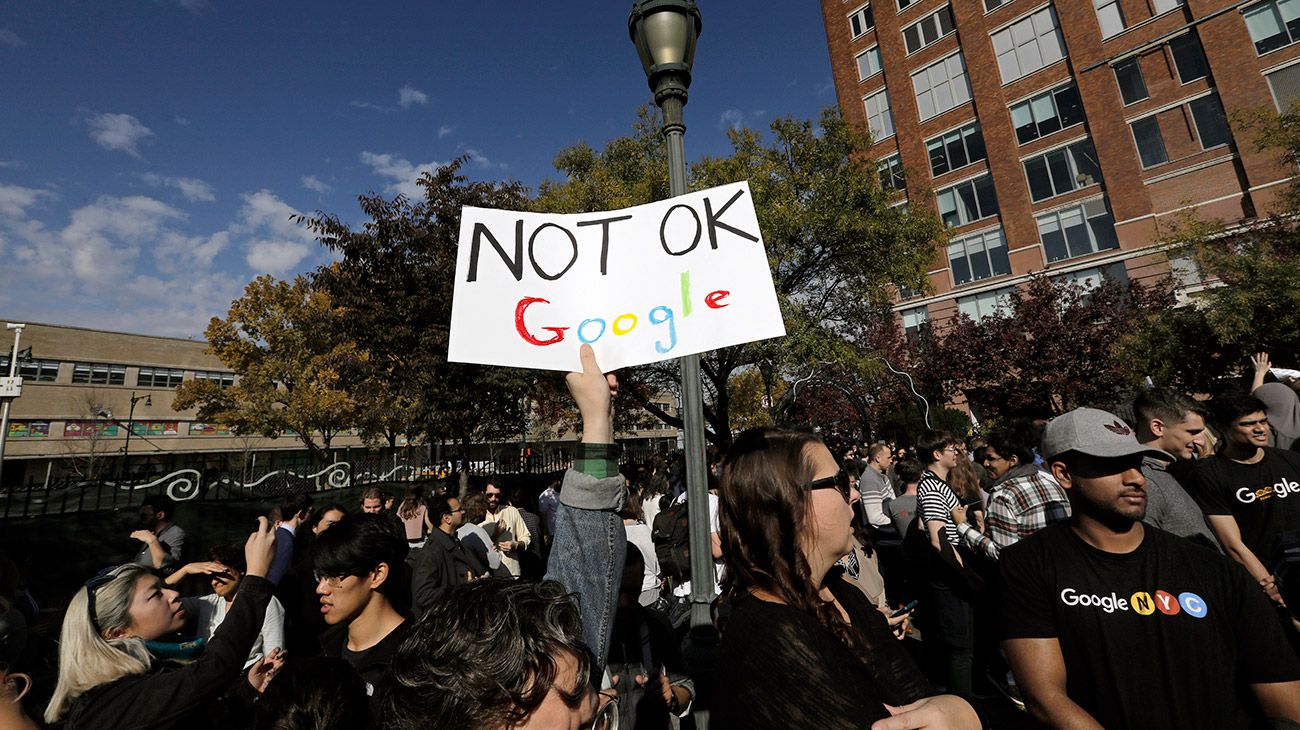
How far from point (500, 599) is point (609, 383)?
670mm

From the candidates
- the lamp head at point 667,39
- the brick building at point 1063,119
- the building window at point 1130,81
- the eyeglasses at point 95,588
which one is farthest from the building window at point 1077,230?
the eyeglasses at point 95,588

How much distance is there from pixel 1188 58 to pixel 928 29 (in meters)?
11.0

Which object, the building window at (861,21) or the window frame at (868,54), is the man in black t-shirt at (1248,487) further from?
the building window at (861,21)

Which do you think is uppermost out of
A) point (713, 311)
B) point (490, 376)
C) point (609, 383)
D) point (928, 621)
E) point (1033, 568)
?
point (490, 376)

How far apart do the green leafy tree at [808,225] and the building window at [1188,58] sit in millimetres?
15975

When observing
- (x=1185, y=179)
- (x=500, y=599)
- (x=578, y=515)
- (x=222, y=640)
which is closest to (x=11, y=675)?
(x=222, y=640)

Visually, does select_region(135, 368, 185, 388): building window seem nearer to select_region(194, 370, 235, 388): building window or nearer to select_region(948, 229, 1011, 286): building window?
select_region(194, 370, 235, 388): building window

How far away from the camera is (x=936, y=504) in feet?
15.5

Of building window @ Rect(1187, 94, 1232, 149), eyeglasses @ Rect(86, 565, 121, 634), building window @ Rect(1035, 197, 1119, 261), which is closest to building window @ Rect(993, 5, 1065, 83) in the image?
building window @ Rect(1187, 94, 1232, 149)

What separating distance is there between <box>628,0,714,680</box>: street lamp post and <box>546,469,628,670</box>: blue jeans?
4.39 ft

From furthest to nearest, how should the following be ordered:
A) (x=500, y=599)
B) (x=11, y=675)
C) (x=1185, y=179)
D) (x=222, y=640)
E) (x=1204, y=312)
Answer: (x=1185, y=179)
(x=1204, y=312)
(x=222, y=640)
(x=11, y=675)
(x=500, y=599)

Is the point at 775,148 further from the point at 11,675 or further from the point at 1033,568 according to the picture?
the point at 11,675

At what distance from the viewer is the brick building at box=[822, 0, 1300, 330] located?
21281 millimetres

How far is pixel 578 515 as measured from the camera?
134 cm
